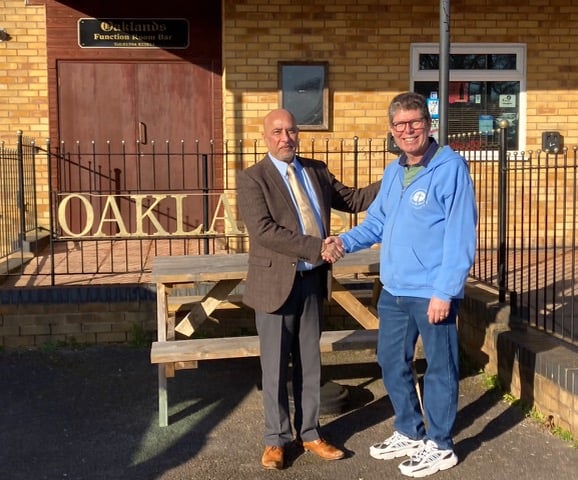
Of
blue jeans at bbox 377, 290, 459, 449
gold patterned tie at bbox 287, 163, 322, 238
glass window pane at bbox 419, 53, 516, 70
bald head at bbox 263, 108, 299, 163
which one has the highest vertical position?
glass window pane at bbox 419, 53, 516, 70

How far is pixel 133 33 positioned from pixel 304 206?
18.8 feet

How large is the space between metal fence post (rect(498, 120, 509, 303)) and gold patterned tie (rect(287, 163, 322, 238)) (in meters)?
1.93

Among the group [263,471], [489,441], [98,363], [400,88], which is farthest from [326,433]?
[400,88]

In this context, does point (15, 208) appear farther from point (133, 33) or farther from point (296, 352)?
point (296, 352)

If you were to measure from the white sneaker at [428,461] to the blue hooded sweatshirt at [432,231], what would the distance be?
2.58ft

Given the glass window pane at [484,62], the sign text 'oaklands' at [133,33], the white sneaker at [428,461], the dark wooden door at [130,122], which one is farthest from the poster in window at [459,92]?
the white sneaker at [428,461]

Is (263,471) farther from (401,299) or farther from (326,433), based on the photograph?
(401,299)

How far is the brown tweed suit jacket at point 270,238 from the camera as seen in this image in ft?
11.8

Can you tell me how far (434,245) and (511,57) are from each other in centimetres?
604

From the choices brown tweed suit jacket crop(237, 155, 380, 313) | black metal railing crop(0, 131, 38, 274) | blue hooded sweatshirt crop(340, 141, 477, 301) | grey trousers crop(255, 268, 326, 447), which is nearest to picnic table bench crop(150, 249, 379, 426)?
grey trousers crop(255, 268, 326, 447)

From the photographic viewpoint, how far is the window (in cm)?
878

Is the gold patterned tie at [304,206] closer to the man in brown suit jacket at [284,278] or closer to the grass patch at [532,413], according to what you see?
the man in brown suit jacket at [284,278]

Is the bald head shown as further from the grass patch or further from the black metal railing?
the black metal railing

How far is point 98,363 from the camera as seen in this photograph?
5.64m
